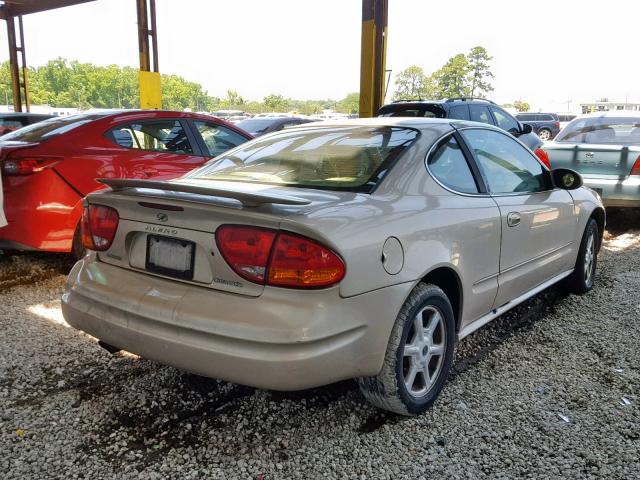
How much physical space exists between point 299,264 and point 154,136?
373 centimetres

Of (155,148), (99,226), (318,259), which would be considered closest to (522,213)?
(318,259)

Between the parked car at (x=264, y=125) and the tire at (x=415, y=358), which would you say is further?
the parked car at (x=264, y=125)

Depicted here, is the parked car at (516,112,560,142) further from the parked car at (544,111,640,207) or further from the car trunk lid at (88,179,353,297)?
the car trunk lid at (88,179,353,297)

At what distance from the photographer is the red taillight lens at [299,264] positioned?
2.13 meters

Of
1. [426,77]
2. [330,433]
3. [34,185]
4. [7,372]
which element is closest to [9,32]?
[34,185]

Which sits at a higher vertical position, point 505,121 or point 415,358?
point 505,121

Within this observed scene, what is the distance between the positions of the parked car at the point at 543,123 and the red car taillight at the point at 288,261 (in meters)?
28.9

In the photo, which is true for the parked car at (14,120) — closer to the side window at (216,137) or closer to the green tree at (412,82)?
the side window at (216,137)

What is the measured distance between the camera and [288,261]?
2131 millimetres

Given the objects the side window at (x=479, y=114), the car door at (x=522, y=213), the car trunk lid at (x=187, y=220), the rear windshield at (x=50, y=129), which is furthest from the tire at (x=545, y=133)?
the car trunk lid at (x=187, y=220)

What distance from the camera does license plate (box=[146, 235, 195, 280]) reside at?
2320mm

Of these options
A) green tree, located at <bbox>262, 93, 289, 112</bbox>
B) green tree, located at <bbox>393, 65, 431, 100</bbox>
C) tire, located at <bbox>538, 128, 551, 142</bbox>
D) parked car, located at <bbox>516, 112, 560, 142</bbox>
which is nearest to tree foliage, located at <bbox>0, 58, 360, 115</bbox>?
green tree, located at <bbox>262, 93, 289, 112</bbox>

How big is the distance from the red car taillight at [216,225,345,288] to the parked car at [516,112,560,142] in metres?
28.9

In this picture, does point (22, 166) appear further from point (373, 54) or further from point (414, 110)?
point (373, 54)
